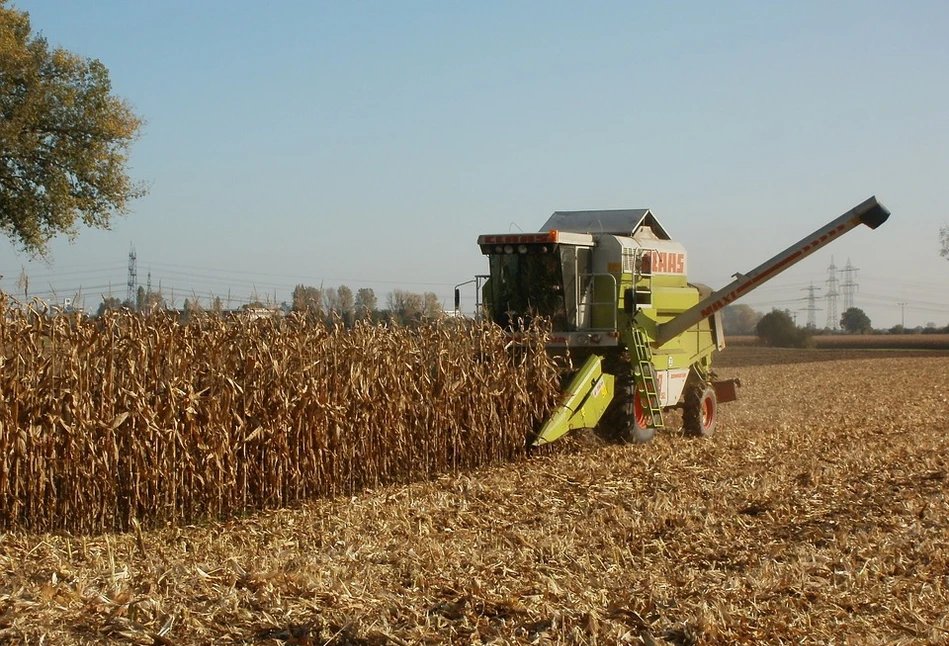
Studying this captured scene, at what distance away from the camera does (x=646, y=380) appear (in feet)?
44.5

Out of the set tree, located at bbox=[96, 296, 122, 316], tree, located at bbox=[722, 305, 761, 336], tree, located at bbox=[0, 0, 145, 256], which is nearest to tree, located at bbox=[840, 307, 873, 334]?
tree, located at bbox=[722, 305, 761, 336]

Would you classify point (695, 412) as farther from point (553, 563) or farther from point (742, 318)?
point (742, 318)

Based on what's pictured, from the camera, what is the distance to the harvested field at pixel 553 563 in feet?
17.4

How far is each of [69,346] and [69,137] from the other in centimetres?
1739

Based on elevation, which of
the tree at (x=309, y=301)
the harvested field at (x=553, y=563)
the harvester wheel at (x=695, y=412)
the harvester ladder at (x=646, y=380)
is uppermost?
the tree at (x=309, y=301)

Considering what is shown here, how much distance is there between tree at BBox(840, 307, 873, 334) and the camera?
82500 mm

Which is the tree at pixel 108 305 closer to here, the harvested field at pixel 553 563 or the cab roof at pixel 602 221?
the harvested field at pixel 553 563

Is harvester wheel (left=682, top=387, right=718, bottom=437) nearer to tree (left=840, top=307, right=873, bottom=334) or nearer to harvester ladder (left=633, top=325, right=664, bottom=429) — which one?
harvester ladder (left=633, top=325, right=664, bottom=429)

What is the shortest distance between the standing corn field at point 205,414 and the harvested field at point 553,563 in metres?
0.38

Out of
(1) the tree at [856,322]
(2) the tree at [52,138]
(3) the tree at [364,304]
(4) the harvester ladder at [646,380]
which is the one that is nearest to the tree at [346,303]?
(3) the tree at [364,304]

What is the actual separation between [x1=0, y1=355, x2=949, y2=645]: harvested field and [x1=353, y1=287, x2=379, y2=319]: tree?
75.3 inches

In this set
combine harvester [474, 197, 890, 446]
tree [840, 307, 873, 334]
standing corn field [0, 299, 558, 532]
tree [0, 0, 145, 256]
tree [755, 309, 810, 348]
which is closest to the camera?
standing corn field [0, 299, 558, 532]

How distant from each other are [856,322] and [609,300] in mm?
74835

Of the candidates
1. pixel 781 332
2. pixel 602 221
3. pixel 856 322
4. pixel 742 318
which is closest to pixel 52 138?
pixel 602 221
